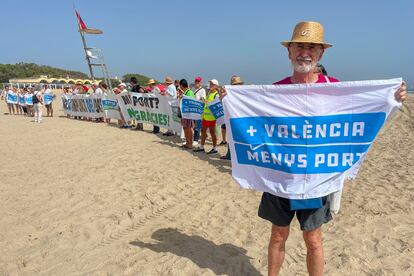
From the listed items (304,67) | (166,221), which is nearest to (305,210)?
(304,67)

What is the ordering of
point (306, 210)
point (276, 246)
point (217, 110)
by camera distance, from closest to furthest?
point (306, 210) < point (276, 246) < point (217, 110)

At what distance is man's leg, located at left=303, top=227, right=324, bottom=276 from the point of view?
282cm

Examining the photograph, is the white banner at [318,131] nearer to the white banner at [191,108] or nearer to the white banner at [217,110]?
the white banner at [217,110]

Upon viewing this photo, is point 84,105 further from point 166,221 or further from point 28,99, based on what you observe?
point 166,221

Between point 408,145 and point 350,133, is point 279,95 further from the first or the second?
point 408,145

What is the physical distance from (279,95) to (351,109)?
581mm

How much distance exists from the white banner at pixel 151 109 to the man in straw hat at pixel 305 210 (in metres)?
8.65

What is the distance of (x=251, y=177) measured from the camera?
122 inches

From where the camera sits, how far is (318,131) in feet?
9.29

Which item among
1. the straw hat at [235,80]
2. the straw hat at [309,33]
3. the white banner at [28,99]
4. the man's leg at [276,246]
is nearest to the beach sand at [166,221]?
the man's leg at [276,246]

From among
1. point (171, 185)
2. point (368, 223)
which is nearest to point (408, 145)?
point (368, 223)

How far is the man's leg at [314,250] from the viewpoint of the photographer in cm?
282

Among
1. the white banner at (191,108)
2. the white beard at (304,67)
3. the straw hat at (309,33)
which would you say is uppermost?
the straw hat at (309,33)

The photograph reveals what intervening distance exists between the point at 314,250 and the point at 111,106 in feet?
45.8
